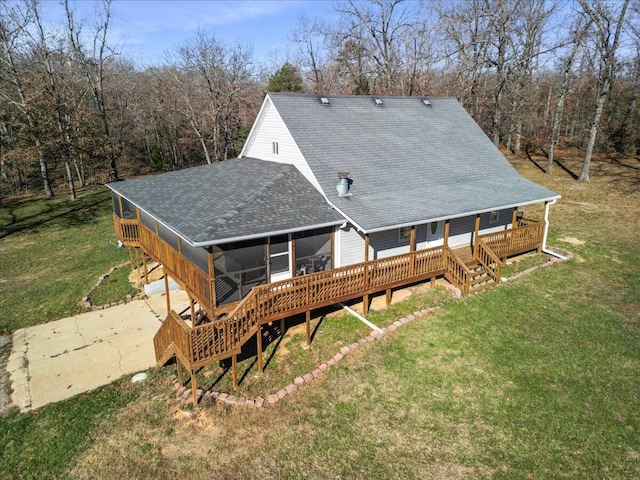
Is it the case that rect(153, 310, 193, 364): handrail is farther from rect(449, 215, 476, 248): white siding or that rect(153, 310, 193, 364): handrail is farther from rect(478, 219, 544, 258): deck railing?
rect(478, 219, 544, 258): deck railing

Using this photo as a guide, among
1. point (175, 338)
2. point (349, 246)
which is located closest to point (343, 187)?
point (349, 246)

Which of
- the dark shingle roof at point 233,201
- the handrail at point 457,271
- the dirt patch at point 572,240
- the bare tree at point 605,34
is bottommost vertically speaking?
the dirt patch at point 572,240

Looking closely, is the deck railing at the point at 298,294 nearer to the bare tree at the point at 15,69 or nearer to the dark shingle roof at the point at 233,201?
the dark shingle roof at the point at 233,201

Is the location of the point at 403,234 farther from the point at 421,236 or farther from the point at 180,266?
the point at 180,266

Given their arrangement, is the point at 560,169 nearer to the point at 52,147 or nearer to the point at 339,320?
the point at 339,320

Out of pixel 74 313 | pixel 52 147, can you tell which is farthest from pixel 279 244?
pixel 52 147

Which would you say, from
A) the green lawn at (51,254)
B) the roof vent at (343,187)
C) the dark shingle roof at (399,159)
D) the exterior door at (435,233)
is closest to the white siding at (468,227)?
the exterior door at (435,233)
